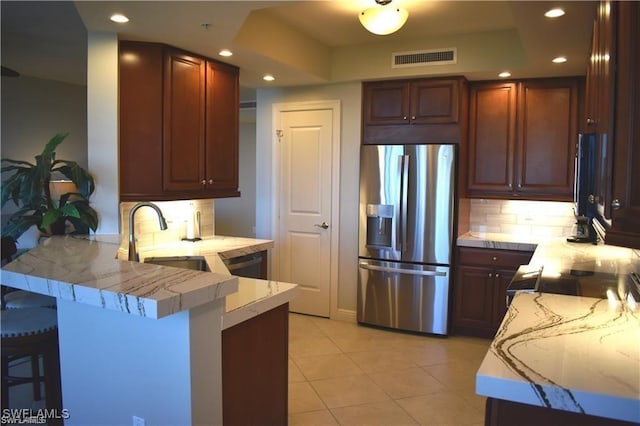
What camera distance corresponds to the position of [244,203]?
27.6 ft

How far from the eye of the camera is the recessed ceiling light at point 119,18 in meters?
2.77

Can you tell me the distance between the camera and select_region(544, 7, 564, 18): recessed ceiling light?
2486 millimetres

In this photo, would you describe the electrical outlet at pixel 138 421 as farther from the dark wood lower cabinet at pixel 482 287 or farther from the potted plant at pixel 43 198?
the dark wood lower cabinet at pixel 482 287

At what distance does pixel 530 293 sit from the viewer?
7.21ft

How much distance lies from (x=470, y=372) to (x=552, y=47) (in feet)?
7.66

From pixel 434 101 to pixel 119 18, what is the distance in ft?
8.63

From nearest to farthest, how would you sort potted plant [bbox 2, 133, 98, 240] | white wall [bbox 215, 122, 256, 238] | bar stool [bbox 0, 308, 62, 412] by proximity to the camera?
bar stool [bbox 0, 308, 62, 412] < potted plant [bbox 2, 133, 98, 240] < white wall [bbox 215, 122, 256, 238]

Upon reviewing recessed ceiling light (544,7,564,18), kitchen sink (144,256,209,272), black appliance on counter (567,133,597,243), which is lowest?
kitchen sink (144,256,209,272)

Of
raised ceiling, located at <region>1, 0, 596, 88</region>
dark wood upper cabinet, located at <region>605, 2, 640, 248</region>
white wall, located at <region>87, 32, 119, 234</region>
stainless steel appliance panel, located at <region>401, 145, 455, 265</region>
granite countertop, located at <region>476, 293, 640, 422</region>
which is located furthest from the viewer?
stainless steel appliance panel, located at <region>401, 145, 455, 265</region>

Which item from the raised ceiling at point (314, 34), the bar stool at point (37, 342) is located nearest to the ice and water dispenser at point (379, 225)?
the raised ceiling at point (314, 34)

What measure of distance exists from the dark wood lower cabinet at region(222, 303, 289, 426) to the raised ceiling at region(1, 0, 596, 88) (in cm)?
166

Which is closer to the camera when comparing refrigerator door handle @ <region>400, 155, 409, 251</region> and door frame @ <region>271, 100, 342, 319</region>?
refrigerator door handle @ <region>400, 155, 409, 251</region>

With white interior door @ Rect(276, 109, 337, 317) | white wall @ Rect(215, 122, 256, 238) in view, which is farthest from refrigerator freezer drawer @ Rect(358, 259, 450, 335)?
white wall @ Rect(215, 122, 256, 238)

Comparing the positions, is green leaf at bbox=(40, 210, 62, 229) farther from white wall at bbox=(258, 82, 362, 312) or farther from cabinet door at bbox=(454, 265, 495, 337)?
cabinet door at bbox=(454, 265, 495, 337)
